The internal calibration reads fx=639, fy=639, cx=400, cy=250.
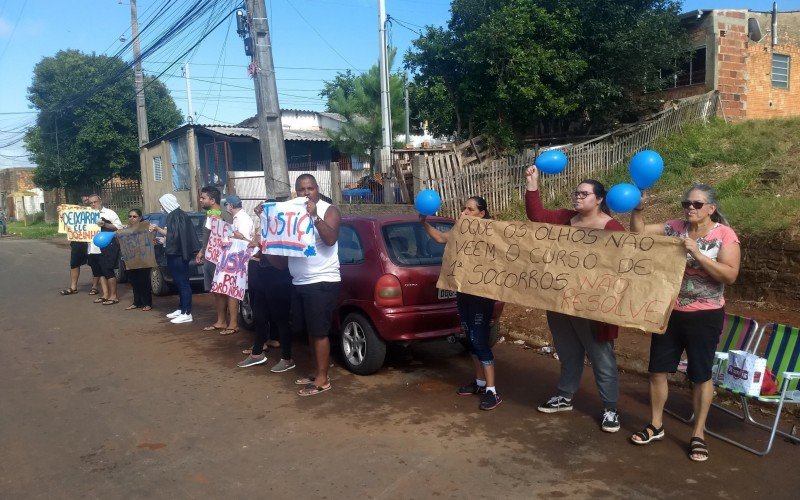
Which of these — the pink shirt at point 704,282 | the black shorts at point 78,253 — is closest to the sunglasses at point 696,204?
the pink shirt at point 704,282

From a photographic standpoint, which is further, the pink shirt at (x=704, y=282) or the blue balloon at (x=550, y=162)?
the blue balloon at (x=550, y=162)

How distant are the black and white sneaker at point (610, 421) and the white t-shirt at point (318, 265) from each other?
2.43 metres

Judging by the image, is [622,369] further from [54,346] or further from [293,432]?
[54,346]

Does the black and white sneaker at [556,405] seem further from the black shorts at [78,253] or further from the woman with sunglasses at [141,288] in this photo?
the black shorts at [78,253]

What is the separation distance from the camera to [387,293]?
5785mm

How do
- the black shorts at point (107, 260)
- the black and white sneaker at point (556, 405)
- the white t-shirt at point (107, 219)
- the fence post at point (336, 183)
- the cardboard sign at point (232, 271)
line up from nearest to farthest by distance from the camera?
the black and white sneaker at point (556, 405)
the cardboard sign at point (232, 271)
the black shorts at point (107, 260)
the white t-shirt at point (107, 219)
the fence post at point (336, 183)

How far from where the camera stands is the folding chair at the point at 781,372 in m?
4.09

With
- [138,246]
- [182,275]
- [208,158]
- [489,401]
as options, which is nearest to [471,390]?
[489,401]

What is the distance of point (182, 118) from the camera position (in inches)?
1337

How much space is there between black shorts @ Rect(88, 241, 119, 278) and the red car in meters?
5.65

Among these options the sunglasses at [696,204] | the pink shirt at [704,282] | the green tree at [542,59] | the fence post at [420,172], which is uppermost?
the green tree at [542,59]

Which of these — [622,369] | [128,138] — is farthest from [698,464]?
[128,138]

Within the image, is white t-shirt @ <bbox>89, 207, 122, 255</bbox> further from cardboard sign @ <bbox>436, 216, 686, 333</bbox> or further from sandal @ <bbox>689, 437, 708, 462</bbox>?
sandal @ <bbox>689, 437, 708, 462</bbox>

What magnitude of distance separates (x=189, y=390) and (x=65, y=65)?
2984 cm
